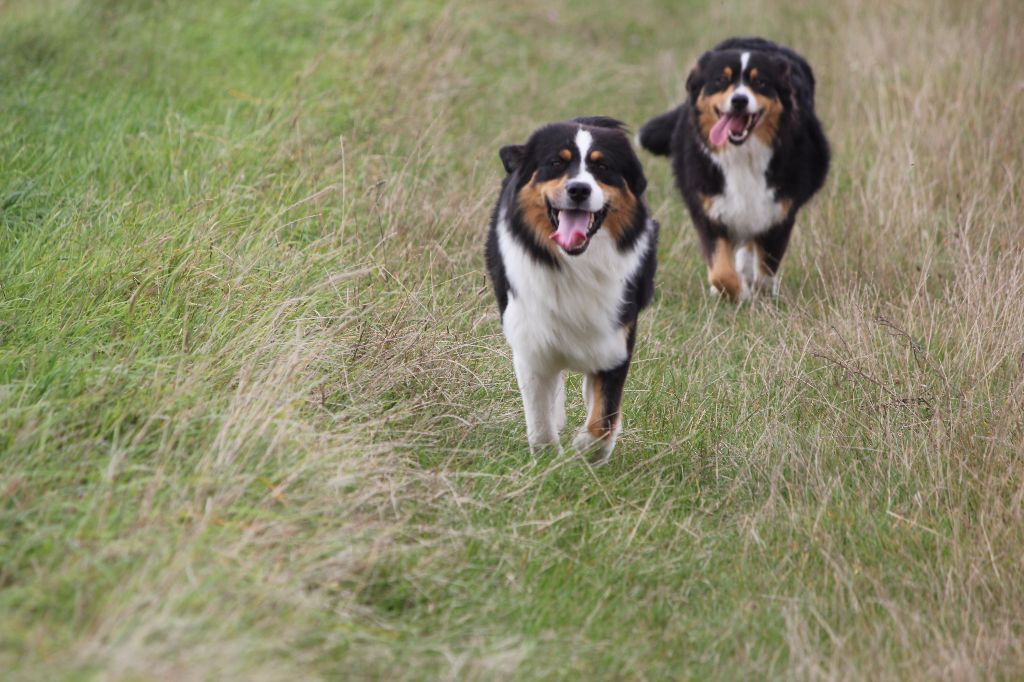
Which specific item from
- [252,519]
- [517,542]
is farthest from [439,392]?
[252,519]

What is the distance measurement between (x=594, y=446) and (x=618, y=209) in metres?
0.88

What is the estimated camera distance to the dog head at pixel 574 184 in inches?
171

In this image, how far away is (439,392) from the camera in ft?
15.8

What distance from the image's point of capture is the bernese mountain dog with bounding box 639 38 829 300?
668 centimetres

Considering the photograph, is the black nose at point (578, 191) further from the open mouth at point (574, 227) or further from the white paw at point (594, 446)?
the white paw at point (594, 446)

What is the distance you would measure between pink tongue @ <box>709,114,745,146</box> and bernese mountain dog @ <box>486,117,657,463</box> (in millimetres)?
2086

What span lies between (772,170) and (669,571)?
3.38m

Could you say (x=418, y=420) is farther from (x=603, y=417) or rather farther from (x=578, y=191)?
(x=578, y=191)

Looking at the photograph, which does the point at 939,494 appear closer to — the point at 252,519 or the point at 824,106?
the point at 252,519

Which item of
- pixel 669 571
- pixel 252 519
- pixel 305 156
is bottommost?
pixel 669 571

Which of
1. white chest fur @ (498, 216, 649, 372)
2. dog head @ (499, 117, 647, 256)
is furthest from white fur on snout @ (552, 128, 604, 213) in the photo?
white chest fur @ (498, 216, 649, 372)

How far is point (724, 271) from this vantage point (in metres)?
6.83

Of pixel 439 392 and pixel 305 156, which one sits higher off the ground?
pixel 305 156

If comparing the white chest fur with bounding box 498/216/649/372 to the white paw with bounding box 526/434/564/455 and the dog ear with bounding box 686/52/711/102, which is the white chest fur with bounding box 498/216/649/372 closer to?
the white paw with bounding box 526/434/564/455
